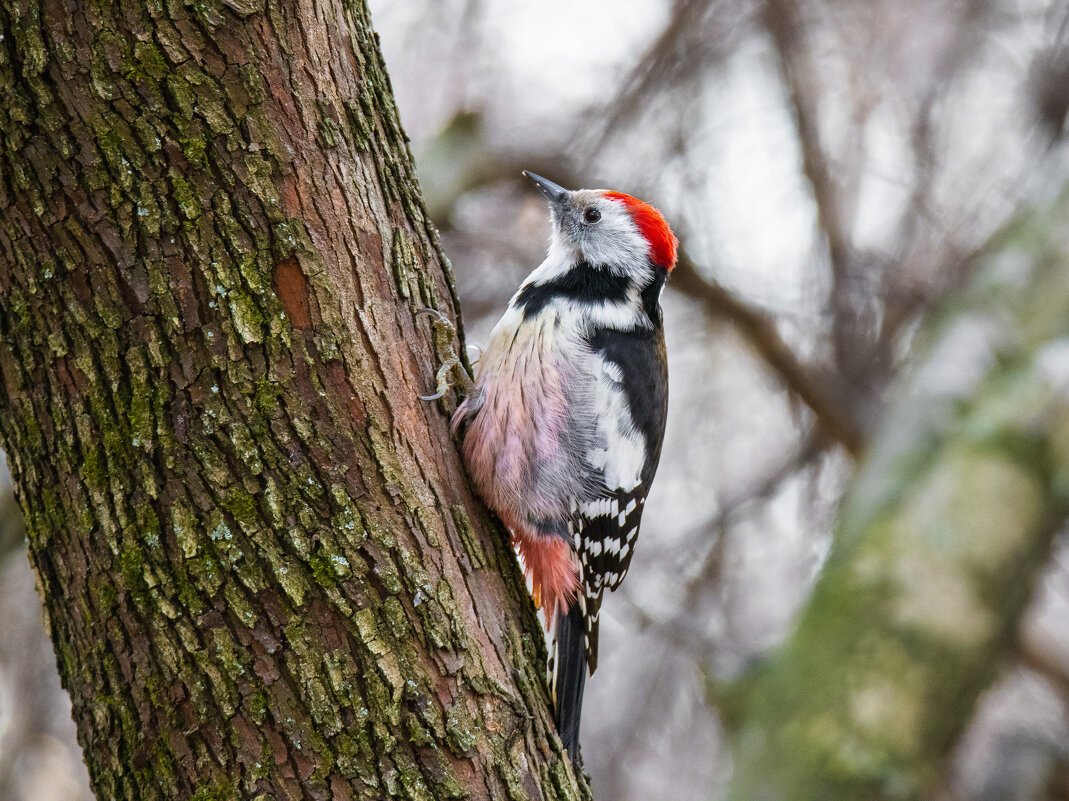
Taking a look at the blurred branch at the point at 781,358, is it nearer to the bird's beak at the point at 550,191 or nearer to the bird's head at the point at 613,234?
the bird's beak at the point at 550,191

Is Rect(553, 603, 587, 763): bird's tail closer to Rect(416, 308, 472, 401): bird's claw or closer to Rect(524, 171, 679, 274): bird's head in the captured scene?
Rect(416, 308, 472, 401): bird's claw

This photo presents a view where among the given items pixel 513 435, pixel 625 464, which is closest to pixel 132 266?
pixel 513 435

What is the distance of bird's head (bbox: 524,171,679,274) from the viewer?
3.40m

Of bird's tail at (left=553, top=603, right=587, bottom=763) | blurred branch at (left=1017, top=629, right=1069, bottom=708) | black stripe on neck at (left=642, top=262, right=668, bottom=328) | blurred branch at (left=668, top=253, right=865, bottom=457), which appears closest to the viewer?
bird's tail at (left=553, top=603, right=587, bottom=763)

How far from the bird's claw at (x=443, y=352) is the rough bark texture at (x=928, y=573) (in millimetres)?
1714

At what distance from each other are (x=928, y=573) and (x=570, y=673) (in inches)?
56.0

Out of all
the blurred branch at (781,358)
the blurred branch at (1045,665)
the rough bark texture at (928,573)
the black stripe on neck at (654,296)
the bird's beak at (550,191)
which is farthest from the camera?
the blurred branch at (781,358)

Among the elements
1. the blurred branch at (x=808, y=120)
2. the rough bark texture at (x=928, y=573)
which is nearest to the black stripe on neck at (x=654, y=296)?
the rough bark texture at (x=928, y=573)

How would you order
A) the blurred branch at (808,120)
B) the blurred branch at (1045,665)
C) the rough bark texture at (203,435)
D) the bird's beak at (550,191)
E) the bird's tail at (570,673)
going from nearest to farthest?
the rough bark texture at (203,435), the bird's tail at (570,673), the bird's beak at (550,191), the blurred branch at (1045,665), the blurred branch at (808,120)

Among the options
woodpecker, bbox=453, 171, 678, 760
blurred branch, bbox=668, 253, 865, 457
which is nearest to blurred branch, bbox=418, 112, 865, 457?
blurred branch, bbox=668, 253, 865, 457

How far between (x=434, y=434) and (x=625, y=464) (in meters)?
0.95

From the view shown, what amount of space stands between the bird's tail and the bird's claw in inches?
33.2

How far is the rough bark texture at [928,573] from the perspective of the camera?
3.03m

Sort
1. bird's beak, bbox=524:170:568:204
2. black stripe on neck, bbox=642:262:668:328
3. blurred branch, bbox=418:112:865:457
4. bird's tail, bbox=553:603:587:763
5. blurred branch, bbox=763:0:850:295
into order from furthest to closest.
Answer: blurred branch, bbox=763:0:850:295 → blurred branch, bbox=418:112:865:457 → bird's beak, bbox=524:170:568:204 → black stripe on neck, bbox=642:262:668:328 → bird's tail, bbox=553:603:587:763
